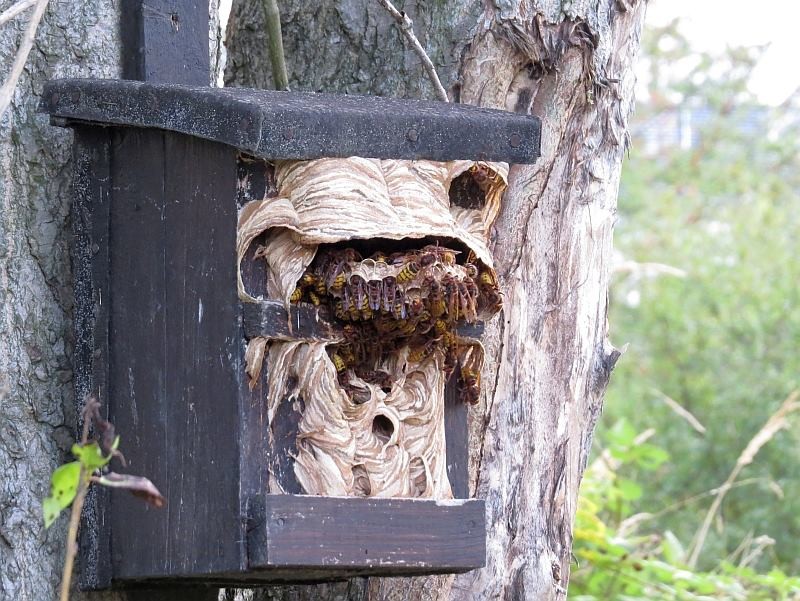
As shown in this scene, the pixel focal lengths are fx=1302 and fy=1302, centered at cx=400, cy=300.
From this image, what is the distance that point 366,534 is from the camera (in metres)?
2.44

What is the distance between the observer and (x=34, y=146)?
2.82 m

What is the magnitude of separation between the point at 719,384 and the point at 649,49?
7502mm

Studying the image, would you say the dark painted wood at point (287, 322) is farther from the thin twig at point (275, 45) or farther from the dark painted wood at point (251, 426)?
the thin twig at point (275, 45)

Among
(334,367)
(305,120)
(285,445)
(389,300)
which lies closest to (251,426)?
(285,445)

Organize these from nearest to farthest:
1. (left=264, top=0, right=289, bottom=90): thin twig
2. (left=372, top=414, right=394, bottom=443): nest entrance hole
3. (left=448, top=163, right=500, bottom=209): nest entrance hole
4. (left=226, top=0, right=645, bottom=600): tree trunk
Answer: (left=372, top=414, right=394, bottom=443): nest entrance hole → (left=448, top=163, right=500, bottom=209): nest entrance hole → (left=264, top=0, right=289, bottom=90): thin twig → (left=226, top=0, right=645, bottom=600): tree trunk

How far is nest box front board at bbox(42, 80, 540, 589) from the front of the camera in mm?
2381

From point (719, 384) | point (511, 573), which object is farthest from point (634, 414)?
point (511, 573)

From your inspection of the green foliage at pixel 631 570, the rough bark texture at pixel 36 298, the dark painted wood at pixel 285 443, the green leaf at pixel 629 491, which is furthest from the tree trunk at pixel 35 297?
the green leaf at pixel 629 491

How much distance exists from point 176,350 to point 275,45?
32.7 inches

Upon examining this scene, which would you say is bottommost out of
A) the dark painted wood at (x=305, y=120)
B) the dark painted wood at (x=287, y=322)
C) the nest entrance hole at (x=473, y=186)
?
the dark painted wood at (x=287, y=322)

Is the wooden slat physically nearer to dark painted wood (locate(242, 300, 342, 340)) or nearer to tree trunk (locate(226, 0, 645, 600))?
dark painted wood (locate(242, 300, 342, 340))

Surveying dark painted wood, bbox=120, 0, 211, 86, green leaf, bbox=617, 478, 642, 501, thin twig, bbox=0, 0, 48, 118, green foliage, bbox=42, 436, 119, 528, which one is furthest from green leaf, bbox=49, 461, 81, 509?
green leaf, bbox=617, 478, 642, 501

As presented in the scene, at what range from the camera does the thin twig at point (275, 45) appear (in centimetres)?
298

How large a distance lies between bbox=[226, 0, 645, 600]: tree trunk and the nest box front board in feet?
1.06
